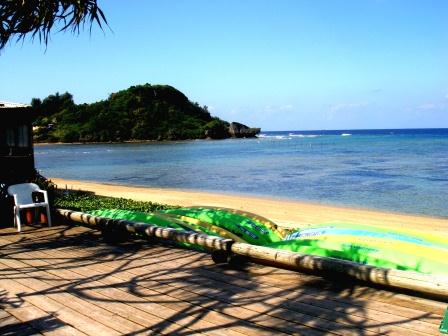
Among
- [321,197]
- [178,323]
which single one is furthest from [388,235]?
[321,197]

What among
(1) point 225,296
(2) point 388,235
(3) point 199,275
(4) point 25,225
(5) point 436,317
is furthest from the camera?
(4) point 25,225

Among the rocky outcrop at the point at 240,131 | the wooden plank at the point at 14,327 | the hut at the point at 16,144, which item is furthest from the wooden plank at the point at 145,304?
the rocky outcrop at the point at 240,131

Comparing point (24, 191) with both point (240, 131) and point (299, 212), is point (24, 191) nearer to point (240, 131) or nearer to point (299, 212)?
point (299, 212)

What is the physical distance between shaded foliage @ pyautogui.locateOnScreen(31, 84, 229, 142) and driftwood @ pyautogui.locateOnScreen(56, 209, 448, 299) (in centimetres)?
11214

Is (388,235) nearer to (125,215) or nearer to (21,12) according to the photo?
(125,215)

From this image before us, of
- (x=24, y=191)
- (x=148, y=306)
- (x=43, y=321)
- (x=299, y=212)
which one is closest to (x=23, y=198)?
(x=24, y=191)

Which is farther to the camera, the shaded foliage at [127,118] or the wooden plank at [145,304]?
the shaded foliage at [127,118]

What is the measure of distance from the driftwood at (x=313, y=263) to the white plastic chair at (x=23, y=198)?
2067mm

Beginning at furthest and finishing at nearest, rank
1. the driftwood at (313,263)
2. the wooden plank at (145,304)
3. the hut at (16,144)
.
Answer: the hut at (16,144) < the driftwood at (313,263) < the wooden plank at (145,304)

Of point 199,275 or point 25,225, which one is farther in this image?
point 25,225

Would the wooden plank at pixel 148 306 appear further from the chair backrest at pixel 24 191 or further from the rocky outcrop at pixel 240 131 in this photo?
the rocky outcrop at pixel 240 131

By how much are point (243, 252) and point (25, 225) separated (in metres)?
4.75

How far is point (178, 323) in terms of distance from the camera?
153 inches

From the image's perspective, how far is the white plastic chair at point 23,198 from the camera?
310 inches
